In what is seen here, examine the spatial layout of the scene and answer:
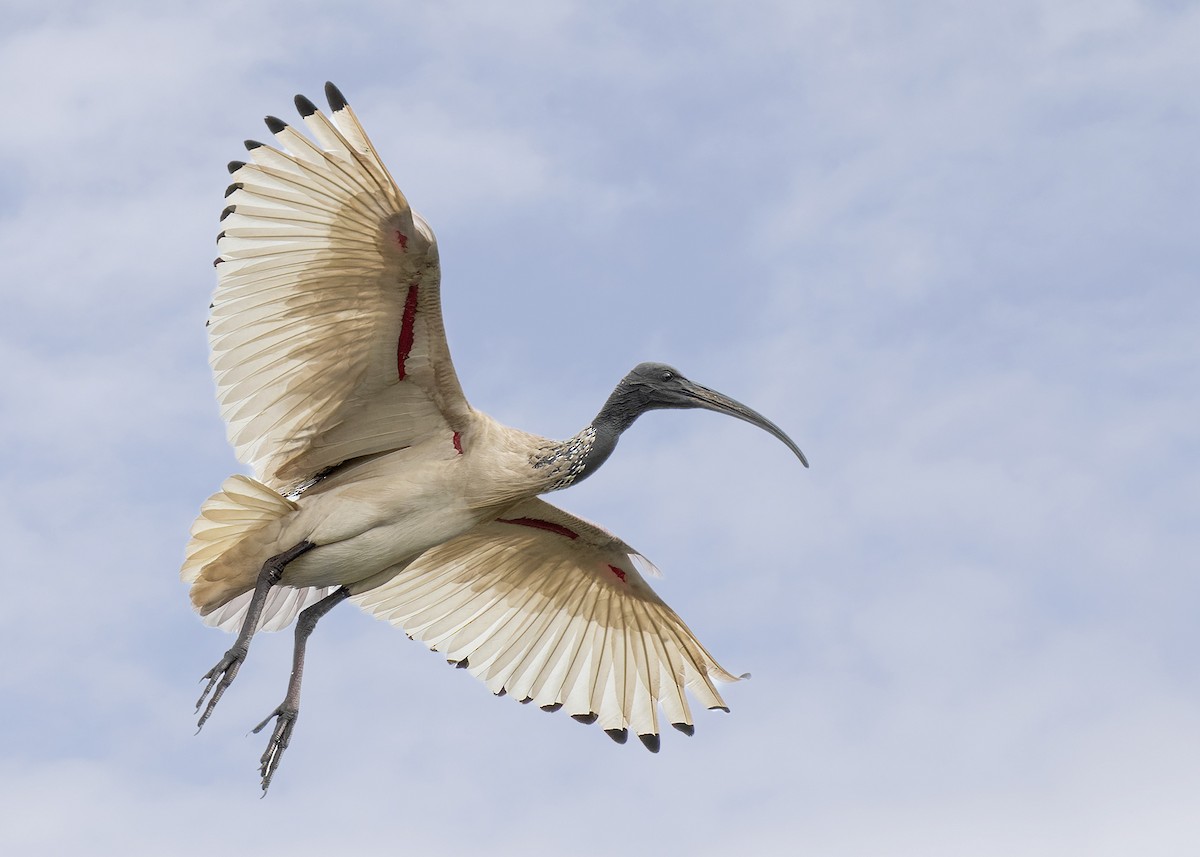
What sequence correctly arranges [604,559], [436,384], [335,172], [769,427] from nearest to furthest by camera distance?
[335,172]
[436,384]
[769,427]
[604,559]

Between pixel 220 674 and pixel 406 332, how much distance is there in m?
2.55

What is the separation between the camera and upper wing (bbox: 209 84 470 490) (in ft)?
39.0

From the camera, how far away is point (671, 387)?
13375 millimetres

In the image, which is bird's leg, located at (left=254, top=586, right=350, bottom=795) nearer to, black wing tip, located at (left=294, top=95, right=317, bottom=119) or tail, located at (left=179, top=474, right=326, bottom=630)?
tail, located at (left=179, top=474, right=326, bottom=630)

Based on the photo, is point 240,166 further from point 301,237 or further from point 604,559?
point 604,559

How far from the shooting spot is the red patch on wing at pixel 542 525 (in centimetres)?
1430

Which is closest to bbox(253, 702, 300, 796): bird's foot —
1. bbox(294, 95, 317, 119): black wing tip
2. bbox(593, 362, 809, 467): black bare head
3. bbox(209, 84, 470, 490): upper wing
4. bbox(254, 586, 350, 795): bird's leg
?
bbox(254, 586, 350, 795): bird's leg

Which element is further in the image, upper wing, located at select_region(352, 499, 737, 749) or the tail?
upper wing, located at select_region(352, 499, 737, 749)

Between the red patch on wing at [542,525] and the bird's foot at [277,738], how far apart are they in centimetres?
231

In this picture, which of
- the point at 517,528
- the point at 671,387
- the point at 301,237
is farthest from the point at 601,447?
the point at 301,237

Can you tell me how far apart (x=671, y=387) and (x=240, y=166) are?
11.2 ft

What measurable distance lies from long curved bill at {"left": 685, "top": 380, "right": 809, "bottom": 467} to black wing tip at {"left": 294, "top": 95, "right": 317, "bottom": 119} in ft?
11.0

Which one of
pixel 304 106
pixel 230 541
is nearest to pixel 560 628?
pixel 230 541

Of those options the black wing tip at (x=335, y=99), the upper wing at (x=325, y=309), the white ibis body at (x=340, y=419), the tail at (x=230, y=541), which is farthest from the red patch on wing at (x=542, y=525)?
the black wing tip at (x=335, y=99)
